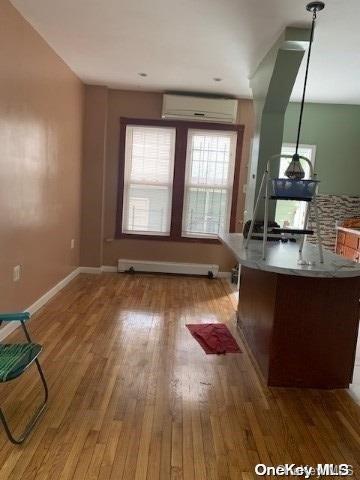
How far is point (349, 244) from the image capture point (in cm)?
466

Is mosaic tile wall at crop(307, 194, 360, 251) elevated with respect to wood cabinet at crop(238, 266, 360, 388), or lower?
elevated

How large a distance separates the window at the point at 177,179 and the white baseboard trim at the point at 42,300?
0.97 meters

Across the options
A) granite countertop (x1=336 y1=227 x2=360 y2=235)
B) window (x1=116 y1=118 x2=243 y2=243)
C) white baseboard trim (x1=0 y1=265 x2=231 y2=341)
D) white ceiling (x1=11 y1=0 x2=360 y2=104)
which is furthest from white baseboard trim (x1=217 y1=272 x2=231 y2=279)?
white ceiling (x1=11 y1=0 x2=360 y2=104)

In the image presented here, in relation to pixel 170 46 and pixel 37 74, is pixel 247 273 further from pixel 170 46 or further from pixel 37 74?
pixel 37 74

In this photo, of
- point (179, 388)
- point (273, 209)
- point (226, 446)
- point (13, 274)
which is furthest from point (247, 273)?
point (13, 274)

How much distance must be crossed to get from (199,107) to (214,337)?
3098 mm

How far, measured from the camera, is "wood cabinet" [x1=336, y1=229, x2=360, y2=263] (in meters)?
4.46

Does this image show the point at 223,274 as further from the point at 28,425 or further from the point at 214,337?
the point at 28,425

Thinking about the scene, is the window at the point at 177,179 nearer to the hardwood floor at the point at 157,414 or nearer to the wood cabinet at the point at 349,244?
the wood cabinet at the point at 349,244

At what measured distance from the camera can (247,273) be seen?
316 centimetres

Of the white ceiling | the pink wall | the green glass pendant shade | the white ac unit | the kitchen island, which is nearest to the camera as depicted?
the kitchen island

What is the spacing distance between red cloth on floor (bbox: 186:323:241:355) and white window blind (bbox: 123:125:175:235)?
213cm

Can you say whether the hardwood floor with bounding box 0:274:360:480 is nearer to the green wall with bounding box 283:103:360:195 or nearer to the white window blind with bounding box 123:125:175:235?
the white window blind with bounding box 123:125:175:235

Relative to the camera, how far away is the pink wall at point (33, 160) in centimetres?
269
